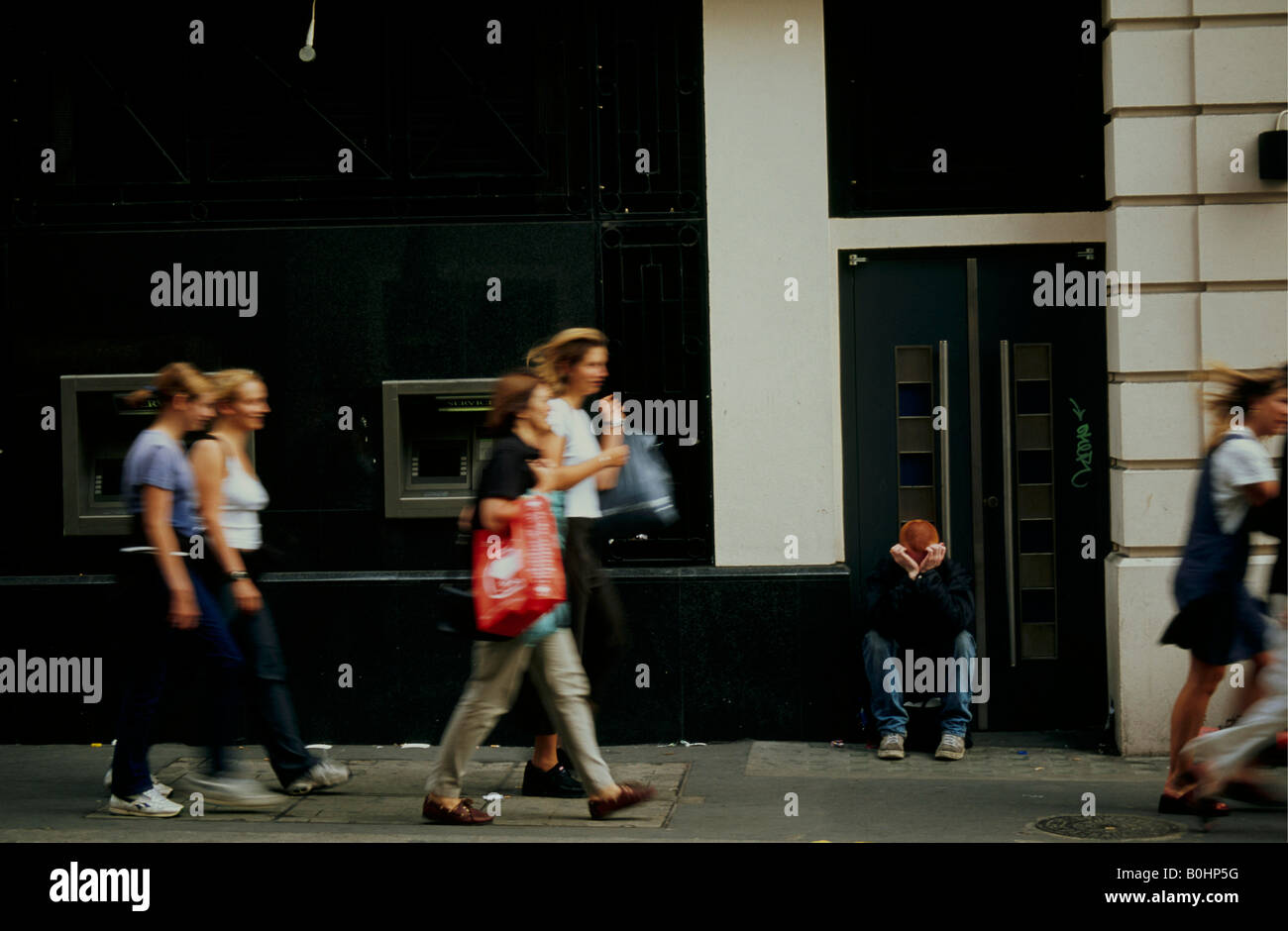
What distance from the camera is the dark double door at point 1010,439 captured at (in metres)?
7.97

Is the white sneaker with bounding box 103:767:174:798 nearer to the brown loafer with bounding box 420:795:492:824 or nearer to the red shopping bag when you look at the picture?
the brown loafer with bounding box 420:795:492:824

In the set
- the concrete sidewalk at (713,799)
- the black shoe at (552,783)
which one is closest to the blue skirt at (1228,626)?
the concrete sidewalk at (713,799)

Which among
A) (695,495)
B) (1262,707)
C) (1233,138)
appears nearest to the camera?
(1262,707)

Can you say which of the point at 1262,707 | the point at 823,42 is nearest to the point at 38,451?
the point at 823,42

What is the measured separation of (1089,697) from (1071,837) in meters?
2.24

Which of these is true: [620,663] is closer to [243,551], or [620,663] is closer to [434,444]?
[434,444]

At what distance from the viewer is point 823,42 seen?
26.0ft

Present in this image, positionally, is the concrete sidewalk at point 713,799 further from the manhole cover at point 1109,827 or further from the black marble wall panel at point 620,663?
the black marble wall panel at point 620,663

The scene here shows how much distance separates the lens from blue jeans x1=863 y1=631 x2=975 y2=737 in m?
7.50

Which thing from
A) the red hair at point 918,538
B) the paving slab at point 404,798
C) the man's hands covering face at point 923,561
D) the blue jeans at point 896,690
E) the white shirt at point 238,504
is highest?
the white shirt at point 238,504

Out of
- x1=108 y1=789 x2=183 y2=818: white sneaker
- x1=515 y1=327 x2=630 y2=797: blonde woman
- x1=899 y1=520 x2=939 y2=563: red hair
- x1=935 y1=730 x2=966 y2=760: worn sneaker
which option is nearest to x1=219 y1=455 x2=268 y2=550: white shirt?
x1=108 y1=789 x2=183 y2=818: white sneaker

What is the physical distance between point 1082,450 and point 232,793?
4720 millimetres

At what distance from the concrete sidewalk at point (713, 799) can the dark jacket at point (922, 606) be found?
63 centimetres

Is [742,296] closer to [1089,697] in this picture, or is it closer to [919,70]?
[919,70]
